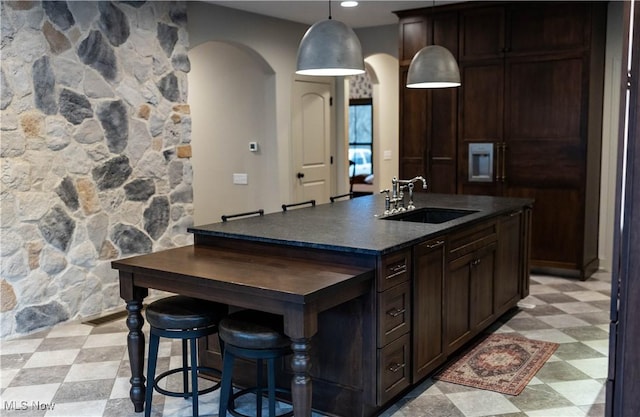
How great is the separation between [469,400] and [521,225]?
1.80 m

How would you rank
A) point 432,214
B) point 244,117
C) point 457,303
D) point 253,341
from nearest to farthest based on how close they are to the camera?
point 253,341
point 457,303
point 432,214
point 244,117

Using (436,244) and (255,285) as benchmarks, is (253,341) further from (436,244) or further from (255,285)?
(436,244)

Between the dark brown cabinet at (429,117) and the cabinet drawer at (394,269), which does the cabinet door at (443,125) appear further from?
the cabinet drawer at (394,269)

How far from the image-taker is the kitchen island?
2.66 metres

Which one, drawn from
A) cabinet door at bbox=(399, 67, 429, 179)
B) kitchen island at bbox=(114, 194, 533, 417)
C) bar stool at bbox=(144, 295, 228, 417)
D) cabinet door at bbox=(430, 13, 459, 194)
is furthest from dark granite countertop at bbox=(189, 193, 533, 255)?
cabinet door at bbox=(399, 67, 429, 179)

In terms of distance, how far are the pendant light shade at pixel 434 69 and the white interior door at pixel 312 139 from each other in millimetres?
2867

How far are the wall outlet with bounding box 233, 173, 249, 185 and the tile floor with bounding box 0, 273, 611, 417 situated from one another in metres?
2.72

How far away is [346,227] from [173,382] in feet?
4.34

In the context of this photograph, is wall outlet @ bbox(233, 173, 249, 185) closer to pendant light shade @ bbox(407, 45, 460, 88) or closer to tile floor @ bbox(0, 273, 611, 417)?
tile floor @ bbox(0, 273, 611, 417)

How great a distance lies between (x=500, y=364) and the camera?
3.67 m

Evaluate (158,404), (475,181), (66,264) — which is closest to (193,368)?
(158,404)

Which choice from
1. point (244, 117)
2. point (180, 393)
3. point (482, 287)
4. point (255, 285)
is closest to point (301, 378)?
point (255, 285)

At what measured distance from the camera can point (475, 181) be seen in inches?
238

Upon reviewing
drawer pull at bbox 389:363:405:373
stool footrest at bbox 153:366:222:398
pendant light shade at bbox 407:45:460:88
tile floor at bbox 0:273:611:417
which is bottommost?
tile floor at bbox 0:273:611:417
